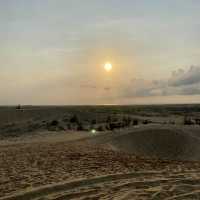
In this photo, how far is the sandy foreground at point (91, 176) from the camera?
8.47 m

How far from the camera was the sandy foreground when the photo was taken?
8466 millimetres

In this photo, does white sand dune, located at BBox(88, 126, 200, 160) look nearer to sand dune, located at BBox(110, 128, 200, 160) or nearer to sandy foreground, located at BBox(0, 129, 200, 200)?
sand dune, located at BBox(110, 128, 200, 160)

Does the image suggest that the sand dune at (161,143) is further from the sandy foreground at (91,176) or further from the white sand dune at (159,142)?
the sandy foreground at (91,176)

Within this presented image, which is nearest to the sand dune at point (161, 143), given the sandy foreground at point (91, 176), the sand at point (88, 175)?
the sand at point (88, 175)

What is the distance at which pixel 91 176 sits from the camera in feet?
33.2

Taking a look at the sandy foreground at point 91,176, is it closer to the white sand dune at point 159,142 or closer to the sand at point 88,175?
the sand at point 88,175

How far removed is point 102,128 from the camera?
25.9 metres

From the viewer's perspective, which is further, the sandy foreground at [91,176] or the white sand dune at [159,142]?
the white sand dune at [159,142]

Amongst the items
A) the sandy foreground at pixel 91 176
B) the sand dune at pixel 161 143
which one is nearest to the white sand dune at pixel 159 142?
the sand dune at pixel 161 143

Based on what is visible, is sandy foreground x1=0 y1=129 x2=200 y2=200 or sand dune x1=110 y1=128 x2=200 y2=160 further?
sand dune x1=110 y1=128 x2=200 y2=160

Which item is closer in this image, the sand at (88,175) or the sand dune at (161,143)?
the sand at (88,175)

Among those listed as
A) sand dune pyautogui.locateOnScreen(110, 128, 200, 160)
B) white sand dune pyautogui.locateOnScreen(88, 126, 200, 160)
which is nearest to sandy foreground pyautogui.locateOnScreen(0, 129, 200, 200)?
white sand dune pyautogui.locateOnScreen(88, 126, 200, 160)

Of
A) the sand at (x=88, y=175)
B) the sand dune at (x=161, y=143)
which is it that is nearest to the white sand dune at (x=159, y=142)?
the sand dune at (x=161, y=143)

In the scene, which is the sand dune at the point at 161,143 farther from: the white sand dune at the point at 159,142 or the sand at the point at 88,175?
the sand at the point at 88,175
